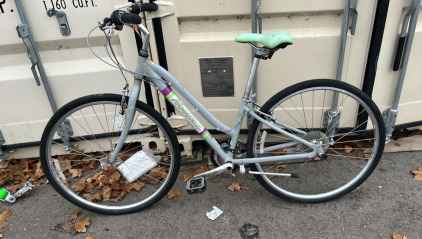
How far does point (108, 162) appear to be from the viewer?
250cm

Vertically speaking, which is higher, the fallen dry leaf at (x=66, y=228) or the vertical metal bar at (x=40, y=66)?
the vertical metal bar at (x=40, y=66)

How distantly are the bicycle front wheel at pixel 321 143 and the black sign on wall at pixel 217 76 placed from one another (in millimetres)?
439

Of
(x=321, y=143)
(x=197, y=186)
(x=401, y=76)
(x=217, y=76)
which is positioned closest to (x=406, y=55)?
(x=401, y=76)

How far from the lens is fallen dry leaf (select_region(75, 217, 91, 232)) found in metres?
2.45

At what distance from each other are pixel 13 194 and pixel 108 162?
3.27 feet

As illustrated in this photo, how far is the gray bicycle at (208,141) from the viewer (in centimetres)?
221

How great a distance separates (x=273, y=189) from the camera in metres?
2.51

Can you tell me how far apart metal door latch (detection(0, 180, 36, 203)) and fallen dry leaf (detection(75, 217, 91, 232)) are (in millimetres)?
654

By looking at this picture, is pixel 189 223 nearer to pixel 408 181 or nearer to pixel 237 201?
pixel 237 201

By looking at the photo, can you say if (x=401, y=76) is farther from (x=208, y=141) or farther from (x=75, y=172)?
(x=75, y=172)

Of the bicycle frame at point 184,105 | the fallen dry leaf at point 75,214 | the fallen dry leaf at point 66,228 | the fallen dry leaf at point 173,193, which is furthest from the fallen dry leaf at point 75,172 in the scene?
the fallen dry leaf at point 173,193

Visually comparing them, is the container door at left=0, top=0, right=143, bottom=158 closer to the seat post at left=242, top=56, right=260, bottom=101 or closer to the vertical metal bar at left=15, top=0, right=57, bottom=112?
the vertical metal bar at left=15, top=0, right=57, bottom=112

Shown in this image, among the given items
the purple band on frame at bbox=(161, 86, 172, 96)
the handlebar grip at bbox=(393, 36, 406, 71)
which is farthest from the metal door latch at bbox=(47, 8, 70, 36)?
the handlebar grip at bbox=(393, 36, 406, 71)

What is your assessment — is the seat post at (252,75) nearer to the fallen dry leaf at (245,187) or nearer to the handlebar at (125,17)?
the handlebar at (125,17)
